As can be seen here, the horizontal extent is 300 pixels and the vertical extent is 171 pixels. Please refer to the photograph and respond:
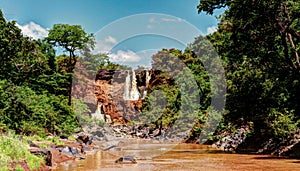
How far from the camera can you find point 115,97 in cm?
5325

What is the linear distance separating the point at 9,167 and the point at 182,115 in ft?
83.8

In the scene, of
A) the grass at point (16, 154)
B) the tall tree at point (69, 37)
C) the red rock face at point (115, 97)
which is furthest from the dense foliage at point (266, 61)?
the red rock face at point (115, 97)

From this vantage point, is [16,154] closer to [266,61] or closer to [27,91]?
[27,91]

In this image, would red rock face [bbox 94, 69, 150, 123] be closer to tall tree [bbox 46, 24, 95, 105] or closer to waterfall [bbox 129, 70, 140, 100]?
waterfall [bbox 129, 70, 140, 100]

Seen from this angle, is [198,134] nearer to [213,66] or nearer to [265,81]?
[213,66]

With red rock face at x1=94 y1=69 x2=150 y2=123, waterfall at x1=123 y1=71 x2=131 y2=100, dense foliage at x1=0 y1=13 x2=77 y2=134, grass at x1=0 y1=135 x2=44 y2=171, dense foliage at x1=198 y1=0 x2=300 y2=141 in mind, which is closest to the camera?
grass at x1=0 y1=135 x2=44 y2=171

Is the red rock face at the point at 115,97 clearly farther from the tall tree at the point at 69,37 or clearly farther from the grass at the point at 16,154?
the grass at the point at 16,154

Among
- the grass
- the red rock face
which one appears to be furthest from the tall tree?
the grass


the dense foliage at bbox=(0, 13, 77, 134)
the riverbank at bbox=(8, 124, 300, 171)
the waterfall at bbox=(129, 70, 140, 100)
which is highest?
the waterfall at bbox=(129, 70, 140, 100)

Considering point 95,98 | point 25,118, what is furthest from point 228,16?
point 95,98

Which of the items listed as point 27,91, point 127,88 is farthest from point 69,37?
point 127,88

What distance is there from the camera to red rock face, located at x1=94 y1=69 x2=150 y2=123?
51.0 meters

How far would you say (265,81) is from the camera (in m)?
18.0

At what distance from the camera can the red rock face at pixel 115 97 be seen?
167ft
